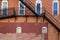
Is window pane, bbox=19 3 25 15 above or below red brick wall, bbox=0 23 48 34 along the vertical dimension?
above

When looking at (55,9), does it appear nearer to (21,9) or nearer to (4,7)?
(21,9)

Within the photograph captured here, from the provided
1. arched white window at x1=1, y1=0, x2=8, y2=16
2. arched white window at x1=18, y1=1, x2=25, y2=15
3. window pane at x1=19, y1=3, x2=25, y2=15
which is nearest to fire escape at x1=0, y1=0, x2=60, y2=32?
arched white window at x1=1, y1=0, x2=8, y2=16

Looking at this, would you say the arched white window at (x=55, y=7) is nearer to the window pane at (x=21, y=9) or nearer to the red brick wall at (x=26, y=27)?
the red brick wall at (x=26, y=27)

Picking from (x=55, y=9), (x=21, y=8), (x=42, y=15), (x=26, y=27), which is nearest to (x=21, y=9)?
(x=21, y=8)

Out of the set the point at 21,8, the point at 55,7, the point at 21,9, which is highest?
the point at 55,7

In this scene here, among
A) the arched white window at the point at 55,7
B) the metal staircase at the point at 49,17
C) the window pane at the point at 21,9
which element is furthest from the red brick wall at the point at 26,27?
the arched white window at the point at 55,7

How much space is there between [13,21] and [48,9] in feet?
14.2

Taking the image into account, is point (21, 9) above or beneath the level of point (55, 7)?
beneath

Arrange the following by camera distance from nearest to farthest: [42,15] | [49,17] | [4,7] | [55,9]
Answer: [42,15], [49,17], [55,9], [4,7]

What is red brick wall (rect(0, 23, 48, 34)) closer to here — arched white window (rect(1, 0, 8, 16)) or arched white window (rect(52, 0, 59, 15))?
arched white window (rect(1, 0, 8, 16))

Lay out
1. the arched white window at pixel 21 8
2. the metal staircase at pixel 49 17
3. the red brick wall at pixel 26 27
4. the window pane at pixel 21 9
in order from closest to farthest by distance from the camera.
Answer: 1. the metal staircase at pixel 49 17
2. the red brick wall at pixel 26 27
3. the arched white window at pixel 21 8
4. the window pane at pixel 21 9

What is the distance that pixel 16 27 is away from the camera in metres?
34.0

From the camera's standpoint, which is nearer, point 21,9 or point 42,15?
point 42,15

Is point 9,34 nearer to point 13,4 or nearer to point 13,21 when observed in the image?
point 13,21
